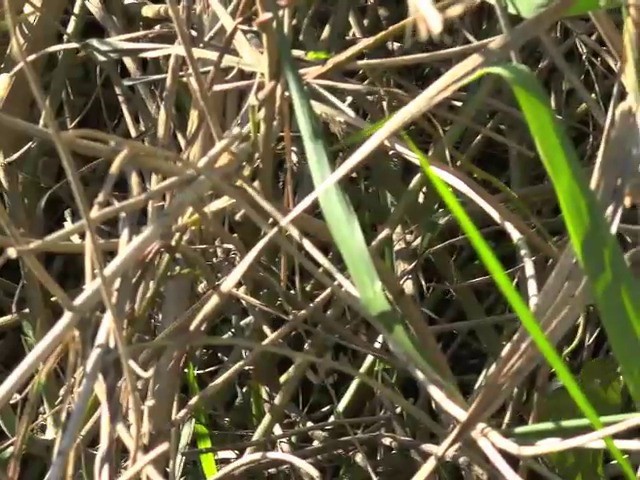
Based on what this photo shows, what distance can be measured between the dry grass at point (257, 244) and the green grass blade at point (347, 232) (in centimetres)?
2

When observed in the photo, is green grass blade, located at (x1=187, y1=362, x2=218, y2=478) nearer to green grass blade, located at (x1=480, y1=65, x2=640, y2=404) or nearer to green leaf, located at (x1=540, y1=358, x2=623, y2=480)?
green leaf, located at (x1=540, y1=358, x2=623, y2=480)

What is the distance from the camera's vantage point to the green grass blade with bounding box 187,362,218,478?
0.66 meters

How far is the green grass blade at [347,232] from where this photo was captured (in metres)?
0.42

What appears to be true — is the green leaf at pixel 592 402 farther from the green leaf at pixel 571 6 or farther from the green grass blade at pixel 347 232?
the green leaf at pixel 571 6

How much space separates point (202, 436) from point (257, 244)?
0.63 ft

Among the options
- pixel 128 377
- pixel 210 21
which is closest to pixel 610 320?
pixel 128 377

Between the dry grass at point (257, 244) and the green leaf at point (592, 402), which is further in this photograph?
the green leaf at point (592, 402)

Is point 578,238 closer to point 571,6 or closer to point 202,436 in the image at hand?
A: point 571,6

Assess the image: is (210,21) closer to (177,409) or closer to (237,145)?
(237,145)

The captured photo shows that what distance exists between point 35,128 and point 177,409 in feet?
0.81

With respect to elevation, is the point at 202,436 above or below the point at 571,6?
below

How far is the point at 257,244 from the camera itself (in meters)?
0.55

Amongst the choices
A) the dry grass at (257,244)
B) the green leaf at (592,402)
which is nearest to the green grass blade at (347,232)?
the dry grass at (257,244)

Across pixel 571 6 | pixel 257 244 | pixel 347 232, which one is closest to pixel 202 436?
pixel 257 244
